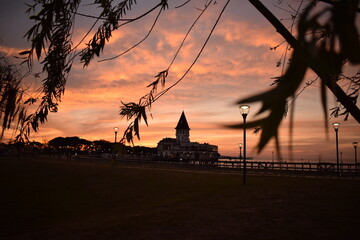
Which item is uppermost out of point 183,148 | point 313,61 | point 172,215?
point 183,148

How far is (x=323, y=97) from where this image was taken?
0.39m

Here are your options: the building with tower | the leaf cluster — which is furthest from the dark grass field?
the building with tower

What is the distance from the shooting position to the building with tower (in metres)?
114

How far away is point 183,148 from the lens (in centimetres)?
11388

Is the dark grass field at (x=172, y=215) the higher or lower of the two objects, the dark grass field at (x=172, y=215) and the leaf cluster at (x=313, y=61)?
the lower

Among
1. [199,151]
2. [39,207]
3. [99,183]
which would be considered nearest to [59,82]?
[39,207]

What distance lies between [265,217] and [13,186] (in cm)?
1573

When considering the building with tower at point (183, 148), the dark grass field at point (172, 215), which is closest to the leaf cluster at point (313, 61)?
the dark grass field at point (172, 215)

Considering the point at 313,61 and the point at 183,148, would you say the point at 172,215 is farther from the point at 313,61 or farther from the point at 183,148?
the point at 183,148

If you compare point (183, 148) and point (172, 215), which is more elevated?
point (183, 148)

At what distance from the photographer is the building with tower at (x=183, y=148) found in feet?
373

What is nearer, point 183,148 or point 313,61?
point 313,61

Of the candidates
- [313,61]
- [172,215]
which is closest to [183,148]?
[172,215]

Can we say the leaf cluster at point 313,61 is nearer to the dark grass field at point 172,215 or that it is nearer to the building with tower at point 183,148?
the dark grass field at point 172,215
